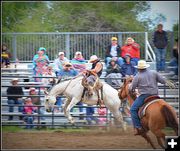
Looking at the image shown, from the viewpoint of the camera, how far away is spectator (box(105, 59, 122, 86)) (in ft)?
43.9

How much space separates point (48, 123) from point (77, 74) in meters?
1.19

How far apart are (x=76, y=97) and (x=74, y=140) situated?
1178mm

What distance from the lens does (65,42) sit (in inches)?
577

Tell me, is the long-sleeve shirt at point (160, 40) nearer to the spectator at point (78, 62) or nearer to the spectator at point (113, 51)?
the spectator at point (113, 51)

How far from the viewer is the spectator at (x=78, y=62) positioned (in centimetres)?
1331

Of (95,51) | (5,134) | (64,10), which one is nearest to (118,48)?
(95,51)

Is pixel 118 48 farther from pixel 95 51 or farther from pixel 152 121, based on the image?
pixel 152 121

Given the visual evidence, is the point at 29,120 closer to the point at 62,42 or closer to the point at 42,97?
the point at 42,97

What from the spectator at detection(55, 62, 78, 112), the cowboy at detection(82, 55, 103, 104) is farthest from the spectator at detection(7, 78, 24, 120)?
the cowboy at detection(82, 55, 103, 104)

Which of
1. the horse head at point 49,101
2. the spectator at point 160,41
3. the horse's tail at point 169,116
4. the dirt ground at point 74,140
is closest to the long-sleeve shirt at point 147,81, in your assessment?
the horse's tail at point 169,116

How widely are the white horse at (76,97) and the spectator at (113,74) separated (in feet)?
1.32

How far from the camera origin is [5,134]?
42.0 feet

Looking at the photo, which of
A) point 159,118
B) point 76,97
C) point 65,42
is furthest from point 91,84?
point 159,118

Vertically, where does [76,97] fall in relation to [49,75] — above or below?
below
